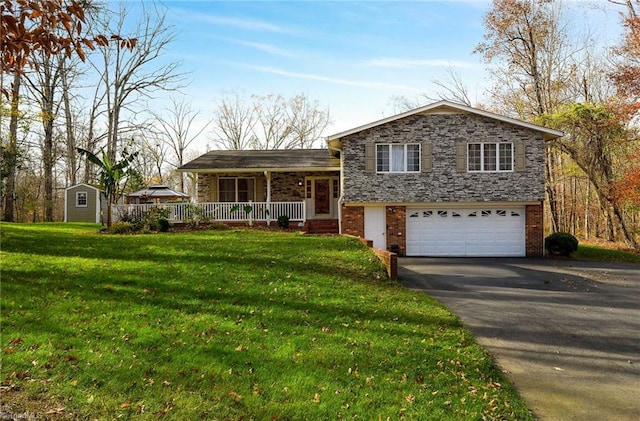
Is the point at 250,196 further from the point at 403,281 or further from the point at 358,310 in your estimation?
the point at 358,310

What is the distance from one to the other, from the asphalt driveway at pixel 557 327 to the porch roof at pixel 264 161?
769 centimetres

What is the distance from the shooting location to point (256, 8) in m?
8.24

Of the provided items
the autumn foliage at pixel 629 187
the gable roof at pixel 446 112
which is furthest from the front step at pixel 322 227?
the autumn foliage at pixel 629 187

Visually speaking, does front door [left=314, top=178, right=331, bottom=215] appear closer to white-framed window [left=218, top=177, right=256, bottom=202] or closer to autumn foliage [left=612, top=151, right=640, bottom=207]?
white-framed window [left=218, top=177, right=256, bottom=202]

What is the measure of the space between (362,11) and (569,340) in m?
7.84

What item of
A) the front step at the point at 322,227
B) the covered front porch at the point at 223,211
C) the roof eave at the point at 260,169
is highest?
the roof eave at the point at 260,169

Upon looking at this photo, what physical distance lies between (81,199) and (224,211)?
1358cm

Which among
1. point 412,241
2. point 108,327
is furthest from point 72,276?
point 412,241

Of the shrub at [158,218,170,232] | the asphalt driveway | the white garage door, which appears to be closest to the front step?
the white garage door

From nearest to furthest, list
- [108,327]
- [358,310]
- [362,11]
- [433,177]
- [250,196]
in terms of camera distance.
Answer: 1. [108,327]
2. [358,310]
3. [362,11]
4. [433,177]
5. [250,196]

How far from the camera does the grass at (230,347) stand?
3.92 m

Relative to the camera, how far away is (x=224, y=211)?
18609mm

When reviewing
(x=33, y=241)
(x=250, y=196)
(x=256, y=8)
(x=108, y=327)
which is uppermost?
(x=256, y=8)

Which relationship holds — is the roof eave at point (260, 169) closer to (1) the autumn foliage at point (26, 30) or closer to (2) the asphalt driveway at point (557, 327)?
(2) the asphalt driveway at point (557, 327)
